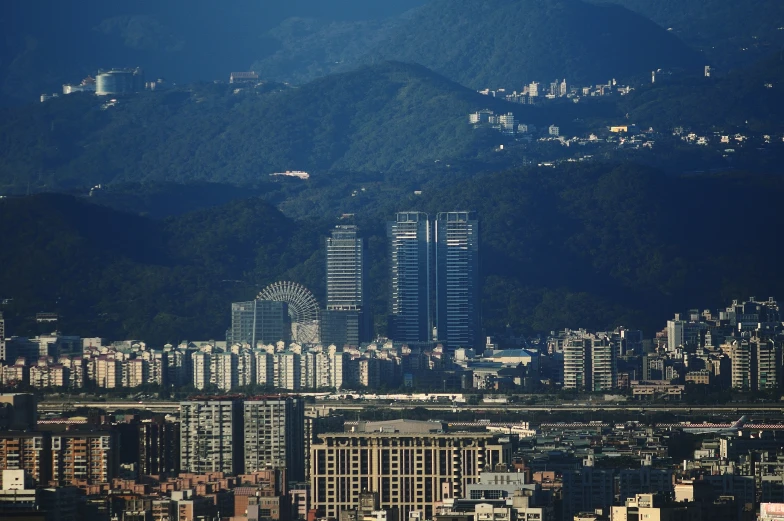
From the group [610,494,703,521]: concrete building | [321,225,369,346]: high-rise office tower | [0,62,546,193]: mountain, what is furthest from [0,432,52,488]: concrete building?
[0,62,546,193]: mountain

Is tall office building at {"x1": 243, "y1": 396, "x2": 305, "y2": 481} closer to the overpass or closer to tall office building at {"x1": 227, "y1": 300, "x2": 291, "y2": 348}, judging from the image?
the overpass

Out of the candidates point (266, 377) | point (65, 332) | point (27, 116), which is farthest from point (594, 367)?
point (27, 116)

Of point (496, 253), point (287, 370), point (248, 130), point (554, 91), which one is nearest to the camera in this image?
point (287, 370)

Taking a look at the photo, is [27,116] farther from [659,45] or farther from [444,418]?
[444,418]

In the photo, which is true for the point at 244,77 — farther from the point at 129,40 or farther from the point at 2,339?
the point at 2,339

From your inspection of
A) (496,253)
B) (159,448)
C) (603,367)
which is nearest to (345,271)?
(496,253)

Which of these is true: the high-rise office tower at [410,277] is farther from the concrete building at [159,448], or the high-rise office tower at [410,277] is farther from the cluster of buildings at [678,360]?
the concrete building at [159,448]
